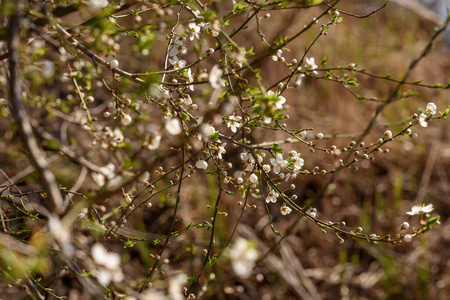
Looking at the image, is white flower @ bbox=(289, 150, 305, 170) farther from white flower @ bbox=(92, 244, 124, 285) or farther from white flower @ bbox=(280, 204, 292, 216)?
white flower @ bbox=(92, 244, 124, 285)

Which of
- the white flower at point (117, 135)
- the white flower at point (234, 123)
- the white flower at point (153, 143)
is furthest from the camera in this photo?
the white flower at point (234, 123)

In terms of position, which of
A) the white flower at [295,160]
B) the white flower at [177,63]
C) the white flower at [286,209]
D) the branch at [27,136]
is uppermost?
the white flower at [177,63]

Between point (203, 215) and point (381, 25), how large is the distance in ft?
10.0

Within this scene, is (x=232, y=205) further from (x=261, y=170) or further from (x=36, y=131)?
(x=36, y=131)

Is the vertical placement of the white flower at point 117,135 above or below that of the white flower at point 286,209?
above

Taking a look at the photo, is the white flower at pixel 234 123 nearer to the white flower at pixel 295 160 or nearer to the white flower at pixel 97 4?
the white flower at pixel 295 160

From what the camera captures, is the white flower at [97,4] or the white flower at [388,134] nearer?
the white flower at [97,4]

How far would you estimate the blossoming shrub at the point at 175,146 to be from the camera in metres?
0.81

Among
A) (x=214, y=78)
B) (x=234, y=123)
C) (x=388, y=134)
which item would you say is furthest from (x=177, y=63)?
(x=388, y=134)

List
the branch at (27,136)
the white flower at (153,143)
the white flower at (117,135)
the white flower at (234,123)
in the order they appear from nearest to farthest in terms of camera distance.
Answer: the branch at (27,136)
the white flower at (153,143)
the white flower at (117,135)
the white flower at (234,123)

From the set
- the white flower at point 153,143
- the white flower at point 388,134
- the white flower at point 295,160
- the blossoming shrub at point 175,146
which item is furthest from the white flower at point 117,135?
the white flower at point 388,134

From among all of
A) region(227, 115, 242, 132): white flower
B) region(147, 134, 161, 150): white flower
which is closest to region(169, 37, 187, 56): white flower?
region(227, 115, 242, 132): white flower

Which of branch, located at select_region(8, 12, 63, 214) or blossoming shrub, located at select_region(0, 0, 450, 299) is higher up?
blossoming shrub, located at select_region(0, 0, 450, 299)

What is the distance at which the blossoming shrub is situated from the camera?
81 centimetres
